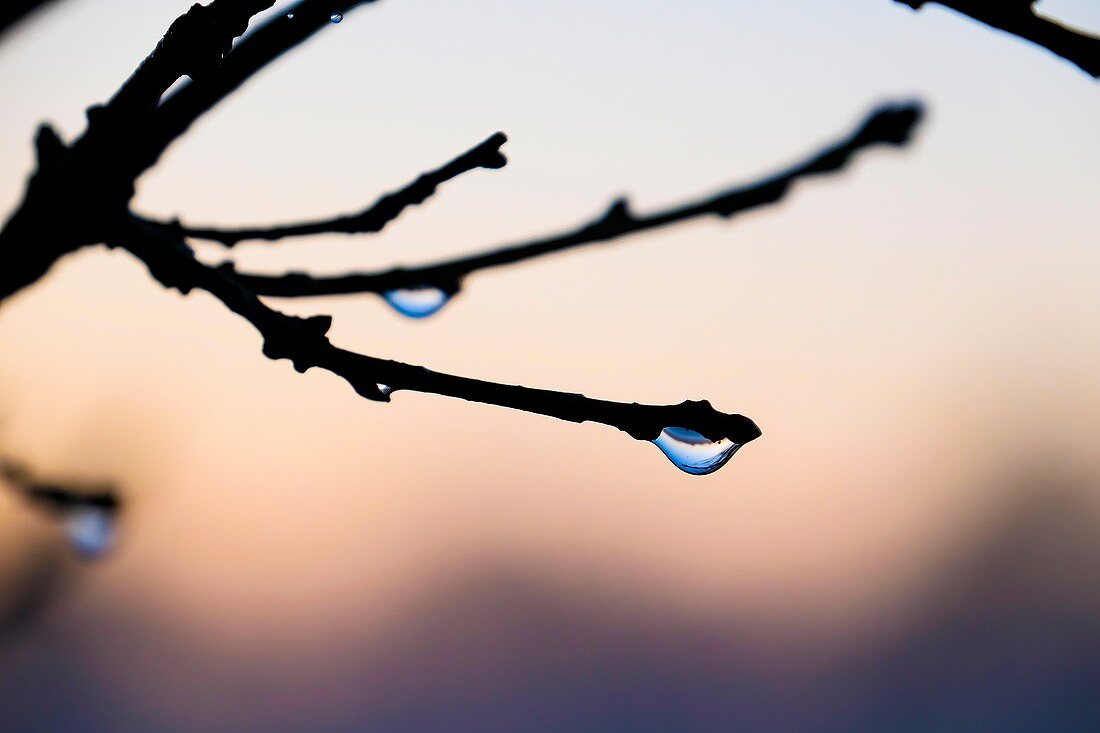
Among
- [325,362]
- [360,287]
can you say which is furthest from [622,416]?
[360,287]

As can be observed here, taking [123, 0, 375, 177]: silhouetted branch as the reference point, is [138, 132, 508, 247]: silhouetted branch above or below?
below

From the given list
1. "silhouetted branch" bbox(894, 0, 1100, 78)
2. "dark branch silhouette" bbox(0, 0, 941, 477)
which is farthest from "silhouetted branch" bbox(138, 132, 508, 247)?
"silhouetted branch" bbox(894, 0, 1100, 78)

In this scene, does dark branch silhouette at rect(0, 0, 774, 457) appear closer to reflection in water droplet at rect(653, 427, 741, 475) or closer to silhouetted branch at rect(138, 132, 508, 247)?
silhouetted branch at rect(138, 132, 508, 247)

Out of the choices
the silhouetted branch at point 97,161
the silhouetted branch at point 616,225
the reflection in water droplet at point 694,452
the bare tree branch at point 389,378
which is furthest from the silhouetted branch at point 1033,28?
the silhouetted branch at point 97,161

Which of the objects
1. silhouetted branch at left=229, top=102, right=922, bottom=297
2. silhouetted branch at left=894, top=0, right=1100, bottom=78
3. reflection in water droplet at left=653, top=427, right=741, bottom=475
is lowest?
reflection in water droplet at left=653, top=427, right=741, bottom=475

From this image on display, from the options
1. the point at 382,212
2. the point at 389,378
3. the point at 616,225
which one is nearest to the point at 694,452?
the point at 616,225
